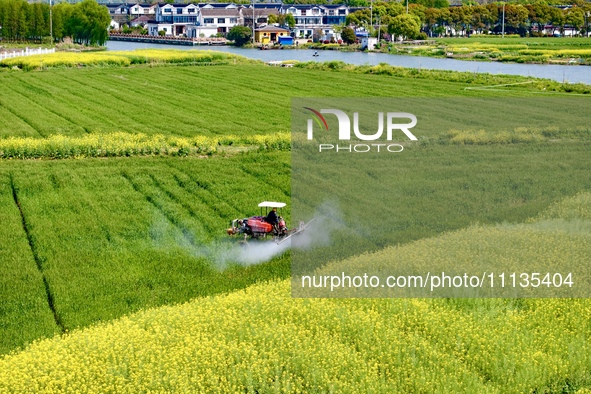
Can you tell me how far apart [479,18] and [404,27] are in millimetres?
19317

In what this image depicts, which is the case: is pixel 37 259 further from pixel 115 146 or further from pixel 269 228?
pixel 115 146

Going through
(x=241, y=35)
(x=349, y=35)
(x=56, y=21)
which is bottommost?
(x=349, y=35)

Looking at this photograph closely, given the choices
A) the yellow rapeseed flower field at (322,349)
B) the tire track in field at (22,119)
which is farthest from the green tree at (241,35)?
the yellow rapeseed flower field at (322,349)

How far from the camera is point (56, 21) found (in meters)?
113

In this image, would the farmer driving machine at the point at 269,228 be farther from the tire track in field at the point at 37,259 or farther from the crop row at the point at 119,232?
the tire track in field at the point at 37,259

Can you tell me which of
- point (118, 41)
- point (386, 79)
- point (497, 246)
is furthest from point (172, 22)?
point (497, 246)

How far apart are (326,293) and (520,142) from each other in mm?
14837

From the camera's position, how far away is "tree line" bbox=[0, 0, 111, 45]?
361 ft

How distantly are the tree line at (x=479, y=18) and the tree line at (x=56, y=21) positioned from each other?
39990 mm

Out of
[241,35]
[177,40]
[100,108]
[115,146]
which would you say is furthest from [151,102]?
[177,40]

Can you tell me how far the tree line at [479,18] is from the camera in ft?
411

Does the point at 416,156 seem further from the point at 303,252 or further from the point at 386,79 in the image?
the point at 386,79

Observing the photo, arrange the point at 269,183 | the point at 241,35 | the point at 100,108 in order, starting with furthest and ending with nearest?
Answer: the point at 241,35
the point at 100,108
the point at 269,183

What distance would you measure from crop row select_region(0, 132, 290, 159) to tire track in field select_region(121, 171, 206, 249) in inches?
143
